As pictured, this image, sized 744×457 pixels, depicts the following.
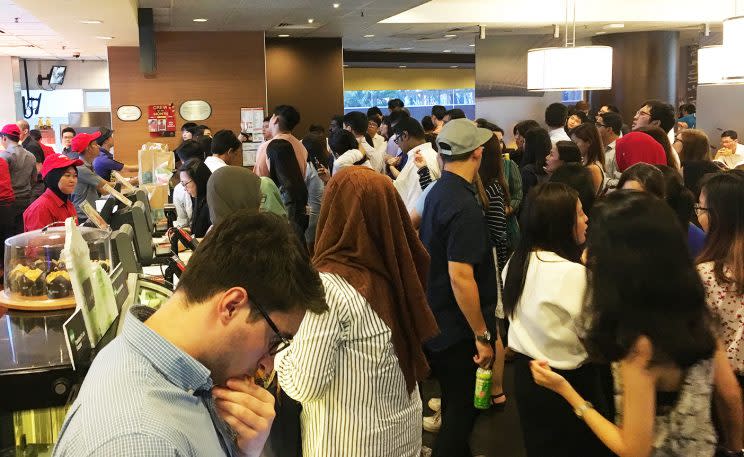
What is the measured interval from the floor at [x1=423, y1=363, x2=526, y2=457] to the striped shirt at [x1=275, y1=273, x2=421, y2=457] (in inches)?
67.1

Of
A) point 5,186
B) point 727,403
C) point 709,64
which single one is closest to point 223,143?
point 727,403

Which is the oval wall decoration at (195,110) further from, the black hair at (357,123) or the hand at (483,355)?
the hand at (483,355)

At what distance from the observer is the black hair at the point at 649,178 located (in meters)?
3.14

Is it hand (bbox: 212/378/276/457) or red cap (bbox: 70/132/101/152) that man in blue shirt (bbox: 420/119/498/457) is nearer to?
hand (bbox: 212/378/276/457)

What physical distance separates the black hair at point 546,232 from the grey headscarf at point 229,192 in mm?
1492

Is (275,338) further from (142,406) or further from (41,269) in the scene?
(41,269)

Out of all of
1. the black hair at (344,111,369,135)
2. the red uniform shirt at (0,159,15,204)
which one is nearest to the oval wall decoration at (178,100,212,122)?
the red uniform shirt at (0,159,15,204)

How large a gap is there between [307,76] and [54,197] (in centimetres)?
696

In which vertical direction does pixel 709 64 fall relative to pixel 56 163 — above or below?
above

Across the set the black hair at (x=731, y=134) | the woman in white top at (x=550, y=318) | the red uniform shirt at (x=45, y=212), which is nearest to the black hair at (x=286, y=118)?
the red uniform shirt at (x=45, y=212)

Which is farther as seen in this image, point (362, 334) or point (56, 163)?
point (56, 163)

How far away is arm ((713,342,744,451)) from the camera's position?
1.94 meters

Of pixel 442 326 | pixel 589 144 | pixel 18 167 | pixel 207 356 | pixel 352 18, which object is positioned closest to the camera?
pixel 207 356

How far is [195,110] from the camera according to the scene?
32.4ft
